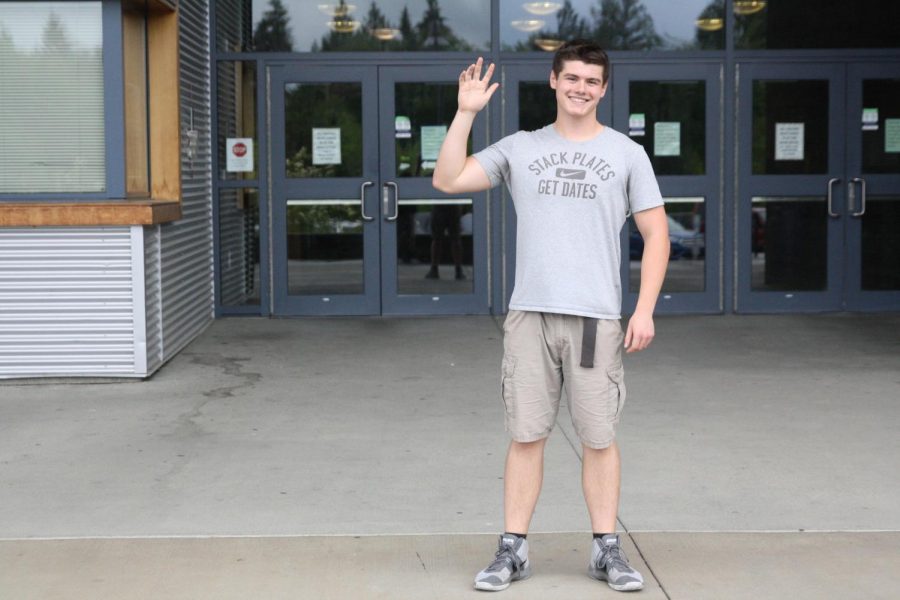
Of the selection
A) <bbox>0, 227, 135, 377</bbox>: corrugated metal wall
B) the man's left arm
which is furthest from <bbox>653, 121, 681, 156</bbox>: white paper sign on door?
the man's left arm

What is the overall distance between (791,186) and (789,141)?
0.39 meters

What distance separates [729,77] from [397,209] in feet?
10.0

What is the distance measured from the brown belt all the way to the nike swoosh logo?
1.50 feet

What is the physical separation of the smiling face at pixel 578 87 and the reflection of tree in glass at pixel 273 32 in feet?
25.5

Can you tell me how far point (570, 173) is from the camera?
4504 mm

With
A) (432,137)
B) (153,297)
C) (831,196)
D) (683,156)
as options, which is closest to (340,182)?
(432,137)

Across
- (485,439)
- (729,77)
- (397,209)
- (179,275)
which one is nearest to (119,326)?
(179,275)

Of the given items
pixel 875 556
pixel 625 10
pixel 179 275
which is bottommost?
pixel 875 556

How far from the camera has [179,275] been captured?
Answer: 10070 mm

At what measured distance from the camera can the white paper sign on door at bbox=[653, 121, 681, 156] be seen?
12.0 m

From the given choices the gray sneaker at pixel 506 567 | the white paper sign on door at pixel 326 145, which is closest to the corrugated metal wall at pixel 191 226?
the white paper sign on door at pixel 326 145

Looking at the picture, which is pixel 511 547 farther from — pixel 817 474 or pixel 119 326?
pixel 119 326

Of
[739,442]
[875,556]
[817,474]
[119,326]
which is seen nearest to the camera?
[875,556]

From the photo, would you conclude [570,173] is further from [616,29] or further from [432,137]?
[616,29]
